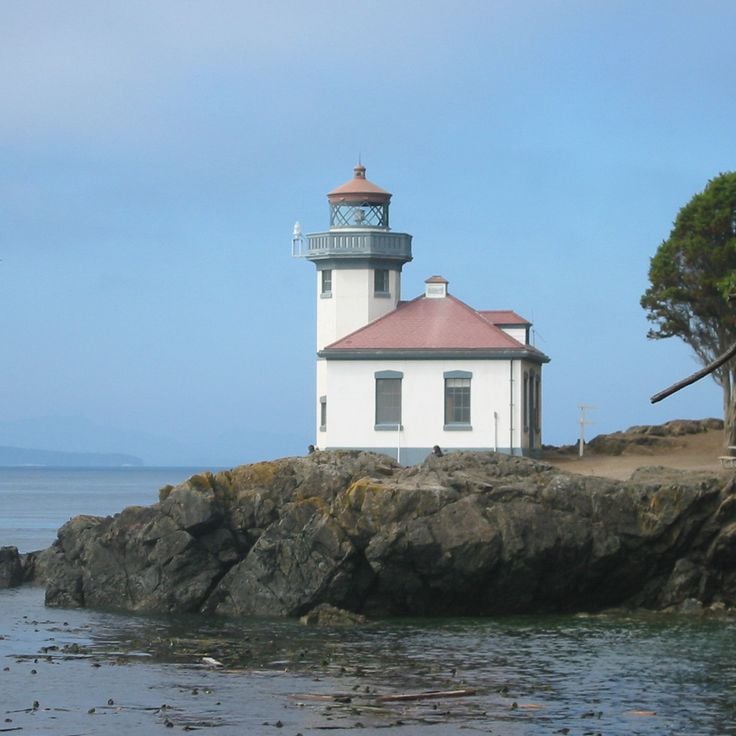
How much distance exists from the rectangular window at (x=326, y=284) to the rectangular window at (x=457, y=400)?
5.60 m

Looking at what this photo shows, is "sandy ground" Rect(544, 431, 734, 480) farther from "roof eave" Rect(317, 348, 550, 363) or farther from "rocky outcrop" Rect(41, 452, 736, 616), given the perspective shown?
"rocky outcrop" Rect(41, 452, 736, 616)

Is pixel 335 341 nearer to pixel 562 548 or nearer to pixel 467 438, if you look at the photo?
pixel 467 438

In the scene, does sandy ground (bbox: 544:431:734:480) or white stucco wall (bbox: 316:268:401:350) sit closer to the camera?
sandy ground (bbox: 544:431:734:480)

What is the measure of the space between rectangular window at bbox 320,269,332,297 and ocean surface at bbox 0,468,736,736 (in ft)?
56.7

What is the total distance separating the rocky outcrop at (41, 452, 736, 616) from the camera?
110ft

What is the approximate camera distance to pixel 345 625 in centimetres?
3284

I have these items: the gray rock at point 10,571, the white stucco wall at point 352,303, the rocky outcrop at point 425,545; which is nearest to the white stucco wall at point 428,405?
the white stucco wall at point 352,303

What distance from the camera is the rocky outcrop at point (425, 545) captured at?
110 feet

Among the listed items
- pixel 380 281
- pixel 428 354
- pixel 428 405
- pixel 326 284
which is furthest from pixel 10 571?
pixel 380 281

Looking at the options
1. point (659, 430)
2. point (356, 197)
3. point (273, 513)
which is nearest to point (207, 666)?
point (273, 513)

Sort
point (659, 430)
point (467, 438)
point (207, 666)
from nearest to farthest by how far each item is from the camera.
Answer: point (207, 666) → point (467, 438) → point (659, 430)

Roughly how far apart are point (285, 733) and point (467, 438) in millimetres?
25189

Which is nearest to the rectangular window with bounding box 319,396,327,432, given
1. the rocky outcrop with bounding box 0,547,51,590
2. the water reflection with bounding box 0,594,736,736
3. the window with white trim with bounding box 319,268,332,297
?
the window with white trim with bounding box 319,268,332,297

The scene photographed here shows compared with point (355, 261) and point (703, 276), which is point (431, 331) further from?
point (703, 276)
